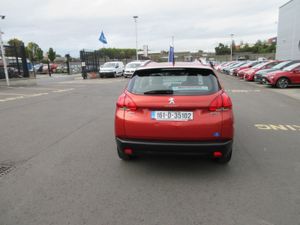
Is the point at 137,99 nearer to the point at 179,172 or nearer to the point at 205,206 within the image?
the point at 179,172

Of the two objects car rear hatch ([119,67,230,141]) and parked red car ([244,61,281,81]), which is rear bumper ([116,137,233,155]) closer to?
car rear hatch ([119,67,230,141])

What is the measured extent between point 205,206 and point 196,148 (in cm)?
78

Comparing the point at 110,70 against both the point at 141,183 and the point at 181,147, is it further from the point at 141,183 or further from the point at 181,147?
the point at 181,147

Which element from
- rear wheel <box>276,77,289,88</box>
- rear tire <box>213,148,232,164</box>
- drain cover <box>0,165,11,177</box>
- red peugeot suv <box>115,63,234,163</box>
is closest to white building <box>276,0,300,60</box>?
rear wheel <box>276,77,289,88</box>

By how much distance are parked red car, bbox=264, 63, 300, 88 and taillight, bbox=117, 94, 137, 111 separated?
47.4ft

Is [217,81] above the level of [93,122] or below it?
above

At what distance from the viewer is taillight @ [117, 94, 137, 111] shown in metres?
3.81

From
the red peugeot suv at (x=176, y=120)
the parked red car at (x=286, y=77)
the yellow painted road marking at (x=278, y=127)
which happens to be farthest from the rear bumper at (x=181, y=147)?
the parked red car at (x=286, y=77)

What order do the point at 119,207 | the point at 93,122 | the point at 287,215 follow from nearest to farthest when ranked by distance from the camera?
the point at 287,215, the point at 119,207, the point at 93,122

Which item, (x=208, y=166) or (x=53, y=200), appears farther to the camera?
(x=208, y=166)

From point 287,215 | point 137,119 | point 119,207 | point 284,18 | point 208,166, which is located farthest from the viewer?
point 284,18

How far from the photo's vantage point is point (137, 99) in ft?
12.5

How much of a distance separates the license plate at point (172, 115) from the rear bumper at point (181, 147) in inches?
13.0

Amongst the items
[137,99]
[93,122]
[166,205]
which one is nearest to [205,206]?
[166,205]
